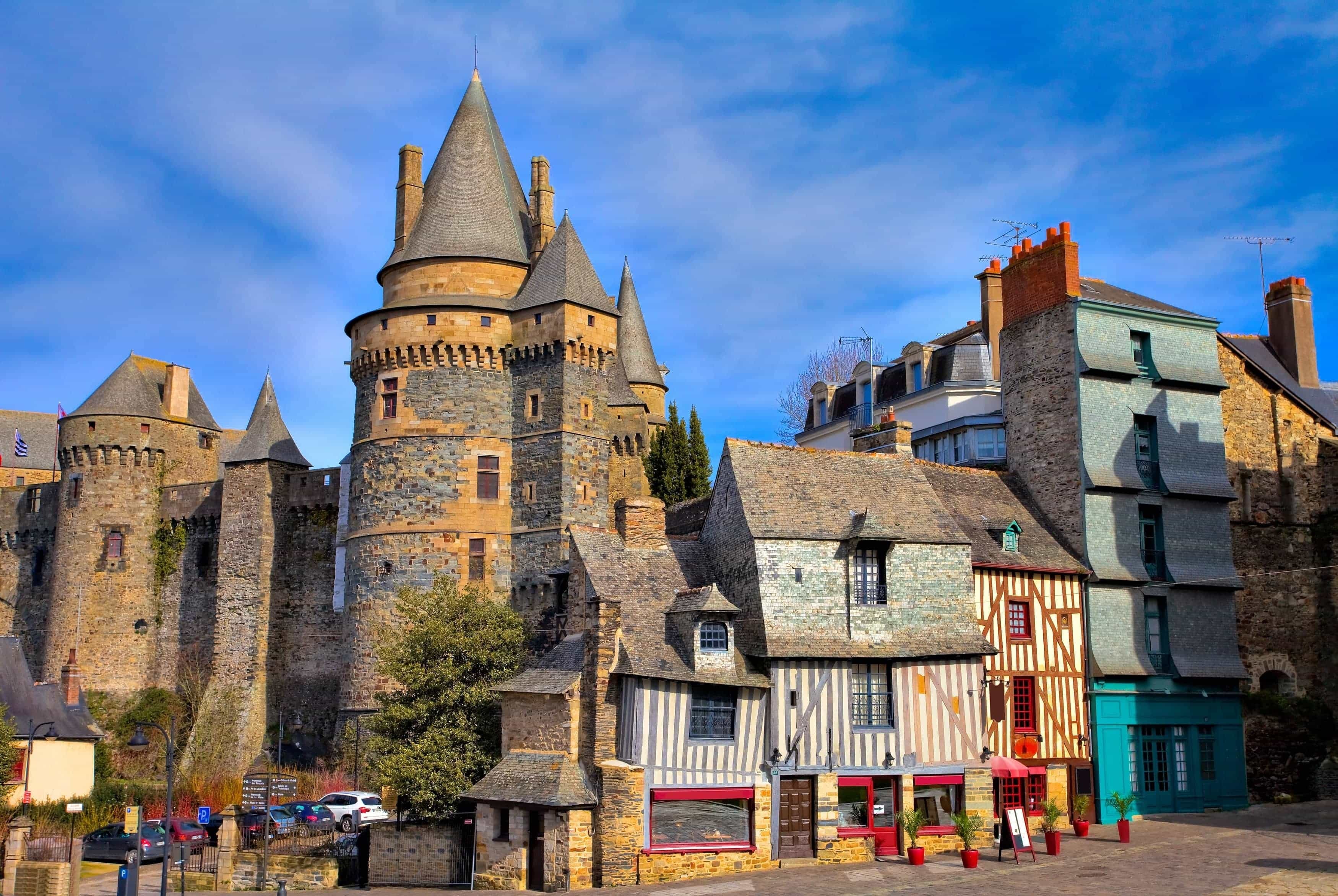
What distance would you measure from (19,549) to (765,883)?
1540 inches

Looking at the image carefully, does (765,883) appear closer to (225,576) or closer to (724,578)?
(724,578)

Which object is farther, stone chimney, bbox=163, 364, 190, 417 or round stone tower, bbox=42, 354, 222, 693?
stone chimney, bbox=163, 364, 190, 417

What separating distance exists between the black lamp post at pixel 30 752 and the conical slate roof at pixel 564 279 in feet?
56.3

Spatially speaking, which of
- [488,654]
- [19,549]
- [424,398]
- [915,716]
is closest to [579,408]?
[424,398]

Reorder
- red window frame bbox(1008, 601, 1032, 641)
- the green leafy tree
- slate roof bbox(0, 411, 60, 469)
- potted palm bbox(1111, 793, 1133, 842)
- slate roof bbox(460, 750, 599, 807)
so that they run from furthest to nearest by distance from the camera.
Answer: slate roof bbox(0, 411, 60, 469) → red window frame bbox(1008, 601, 1032, 641) → the green leafy tree → potted palm bbox(1111, 793, 1133, 842) → slate roof bbox(460, 750, 599, 807)

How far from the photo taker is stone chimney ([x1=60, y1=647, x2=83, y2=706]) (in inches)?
1549

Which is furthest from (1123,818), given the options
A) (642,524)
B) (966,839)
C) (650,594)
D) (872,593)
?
(642,524)

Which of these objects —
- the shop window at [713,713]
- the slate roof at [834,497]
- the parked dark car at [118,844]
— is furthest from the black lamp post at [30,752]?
the slate roof at [834,497]

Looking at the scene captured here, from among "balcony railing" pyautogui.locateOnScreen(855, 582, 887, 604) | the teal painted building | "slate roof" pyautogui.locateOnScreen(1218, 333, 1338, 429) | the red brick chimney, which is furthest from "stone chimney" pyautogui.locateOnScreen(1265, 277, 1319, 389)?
"balcony railing" pyautogui.locateOnScreen(855, 582, 887, 604)

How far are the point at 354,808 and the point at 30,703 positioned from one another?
1189cm

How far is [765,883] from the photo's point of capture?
22500 mm

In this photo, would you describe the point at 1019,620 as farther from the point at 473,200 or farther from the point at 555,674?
the point at 473,200

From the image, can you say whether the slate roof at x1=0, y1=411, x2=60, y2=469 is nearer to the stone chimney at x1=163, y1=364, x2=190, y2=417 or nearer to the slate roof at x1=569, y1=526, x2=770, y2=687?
the stone chimney at x1=163, y1=364, x2=190, y2=417

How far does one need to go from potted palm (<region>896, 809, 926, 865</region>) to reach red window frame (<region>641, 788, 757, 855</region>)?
9.28ft
